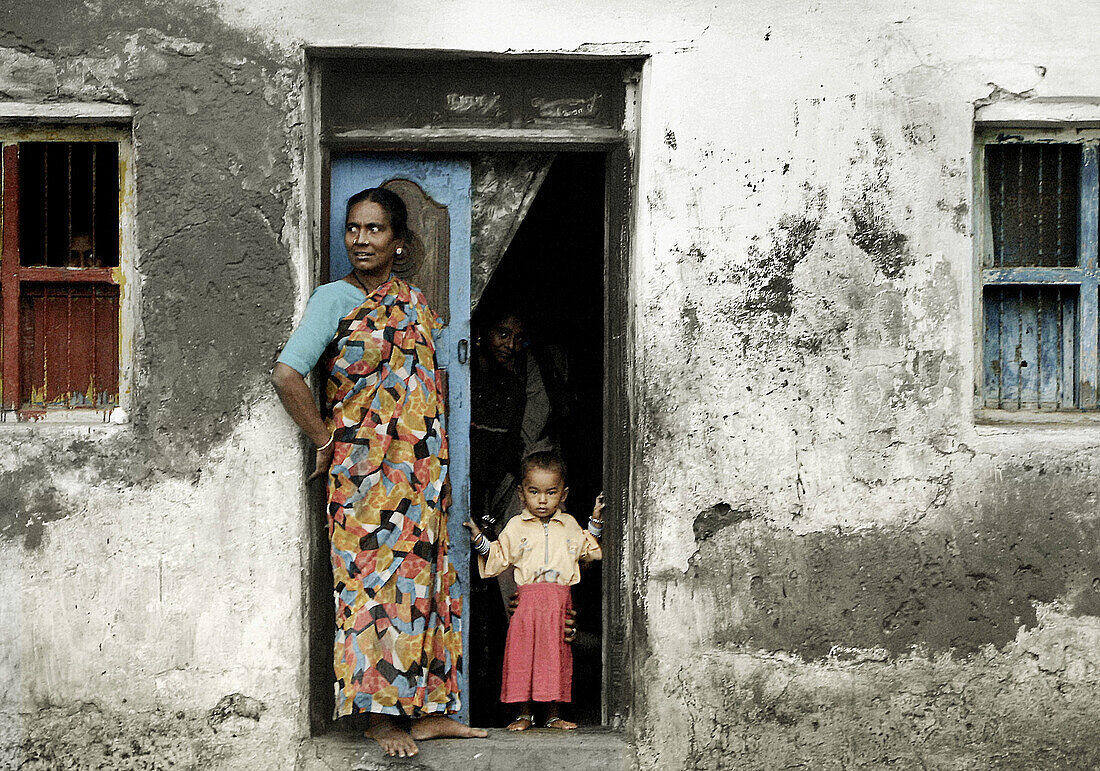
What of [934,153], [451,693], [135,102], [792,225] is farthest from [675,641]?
[135,102]

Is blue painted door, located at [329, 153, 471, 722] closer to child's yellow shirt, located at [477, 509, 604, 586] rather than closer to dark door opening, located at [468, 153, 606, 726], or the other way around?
child's yellow shirt, located at [477, 509, 604, 586]

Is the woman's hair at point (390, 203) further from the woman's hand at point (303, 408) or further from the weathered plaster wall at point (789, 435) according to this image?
the woman's hand at point (303, 408)

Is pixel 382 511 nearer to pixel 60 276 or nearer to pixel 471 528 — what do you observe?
pixel 471 528

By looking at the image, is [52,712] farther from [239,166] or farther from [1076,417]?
[1076,417]

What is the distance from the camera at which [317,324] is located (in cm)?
342

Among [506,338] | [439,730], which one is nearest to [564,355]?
[506,338]

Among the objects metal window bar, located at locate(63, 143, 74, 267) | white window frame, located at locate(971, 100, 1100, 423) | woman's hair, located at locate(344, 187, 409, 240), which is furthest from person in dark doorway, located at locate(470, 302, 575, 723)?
white window frame, located at locate(971, 100, 1100, 423)

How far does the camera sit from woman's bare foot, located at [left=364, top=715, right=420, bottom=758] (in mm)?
3492

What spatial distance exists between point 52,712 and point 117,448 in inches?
36.8

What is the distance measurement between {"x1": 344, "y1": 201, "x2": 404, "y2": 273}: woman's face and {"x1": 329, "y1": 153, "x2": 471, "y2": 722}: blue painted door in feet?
0.59

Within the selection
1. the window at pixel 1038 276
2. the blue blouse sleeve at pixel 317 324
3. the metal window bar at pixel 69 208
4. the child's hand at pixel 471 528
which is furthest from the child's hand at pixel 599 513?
the metal window bar at pixel 69 208

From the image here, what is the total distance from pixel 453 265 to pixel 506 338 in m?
0.79

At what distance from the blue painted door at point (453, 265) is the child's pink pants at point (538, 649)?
0.21 meters

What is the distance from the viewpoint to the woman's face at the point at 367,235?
11.6ft
